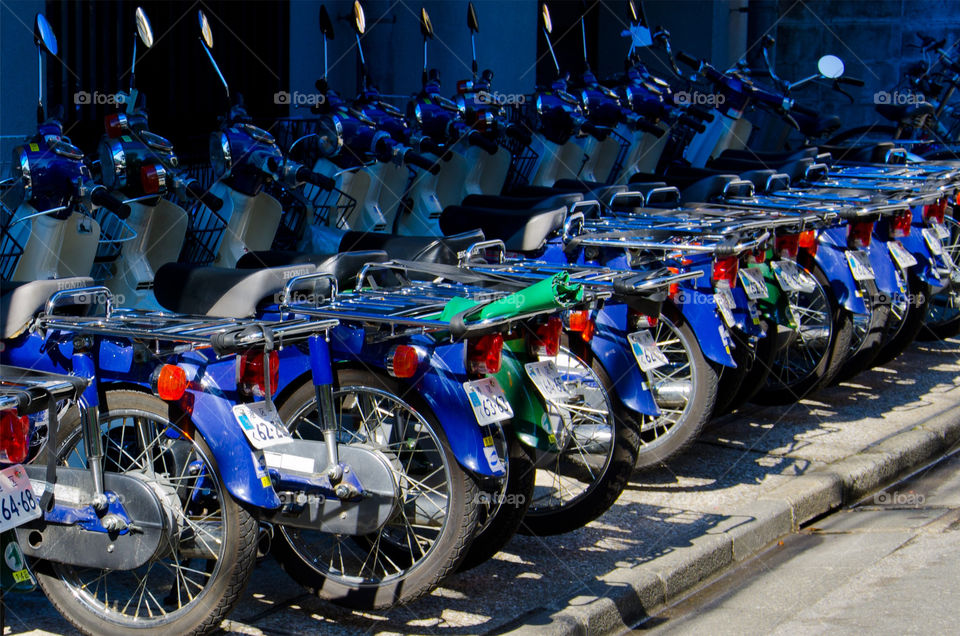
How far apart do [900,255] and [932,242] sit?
47cm

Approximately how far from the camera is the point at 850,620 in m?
4.43

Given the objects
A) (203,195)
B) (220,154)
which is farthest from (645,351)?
(220,154)

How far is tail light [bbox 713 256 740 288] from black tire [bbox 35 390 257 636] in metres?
2.62

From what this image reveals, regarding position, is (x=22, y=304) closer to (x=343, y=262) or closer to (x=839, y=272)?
(x=343, y=262)

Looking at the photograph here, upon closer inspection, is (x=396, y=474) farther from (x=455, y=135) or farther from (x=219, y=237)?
(x=455, y=135)

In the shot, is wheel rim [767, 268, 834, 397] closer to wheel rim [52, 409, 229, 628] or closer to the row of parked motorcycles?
the row of parked motorcycles

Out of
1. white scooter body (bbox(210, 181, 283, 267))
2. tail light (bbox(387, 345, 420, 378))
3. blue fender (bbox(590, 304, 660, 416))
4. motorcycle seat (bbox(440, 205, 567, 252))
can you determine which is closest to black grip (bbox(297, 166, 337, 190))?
white scooter body (bbox(210, 181, 283, 267))

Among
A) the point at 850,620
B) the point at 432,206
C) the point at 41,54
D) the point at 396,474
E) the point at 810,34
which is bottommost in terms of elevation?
the point at 850,620

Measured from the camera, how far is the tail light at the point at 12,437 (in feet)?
11.0

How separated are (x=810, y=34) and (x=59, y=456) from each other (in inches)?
470

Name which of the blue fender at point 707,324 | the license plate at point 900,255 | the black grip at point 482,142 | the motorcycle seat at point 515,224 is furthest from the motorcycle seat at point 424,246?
the black grip at point 482,142

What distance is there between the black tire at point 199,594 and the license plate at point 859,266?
12.9 ft

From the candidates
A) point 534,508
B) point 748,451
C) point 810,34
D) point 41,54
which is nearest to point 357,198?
point 41,54

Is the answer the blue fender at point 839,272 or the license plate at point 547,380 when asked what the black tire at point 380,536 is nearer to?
the license plate at point 547,380
